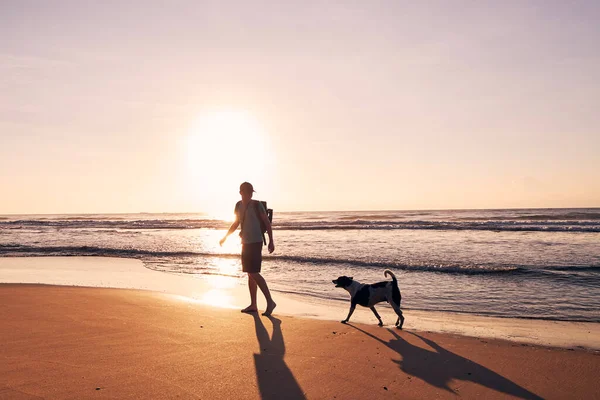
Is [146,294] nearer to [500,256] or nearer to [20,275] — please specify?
[20,275]

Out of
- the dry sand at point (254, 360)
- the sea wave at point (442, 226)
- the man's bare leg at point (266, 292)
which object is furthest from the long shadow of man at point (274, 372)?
the sea wave at point (442, 226)

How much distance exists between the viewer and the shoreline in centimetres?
614

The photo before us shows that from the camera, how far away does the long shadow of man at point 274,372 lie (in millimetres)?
3661

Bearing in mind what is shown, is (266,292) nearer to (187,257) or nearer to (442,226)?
(187,257)

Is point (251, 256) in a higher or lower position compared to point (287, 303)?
higher

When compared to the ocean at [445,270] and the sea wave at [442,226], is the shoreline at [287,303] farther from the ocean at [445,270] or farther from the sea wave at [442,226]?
the sea wave at [442,226]

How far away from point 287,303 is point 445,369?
14.2 feet

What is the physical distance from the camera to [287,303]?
27.5ft

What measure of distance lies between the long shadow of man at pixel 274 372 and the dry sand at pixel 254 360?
0.01 metres

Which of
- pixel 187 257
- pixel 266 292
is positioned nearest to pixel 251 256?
pixel 266 292

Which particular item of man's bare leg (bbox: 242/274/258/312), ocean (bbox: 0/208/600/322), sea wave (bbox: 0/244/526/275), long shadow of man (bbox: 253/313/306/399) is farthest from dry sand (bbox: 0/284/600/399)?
sea wave (bbox: 0/244/526/275)

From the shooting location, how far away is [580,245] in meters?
18.4

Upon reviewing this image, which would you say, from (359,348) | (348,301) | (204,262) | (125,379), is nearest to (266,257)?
(204,262)

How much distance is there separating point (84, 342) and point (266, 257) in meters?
10.8
